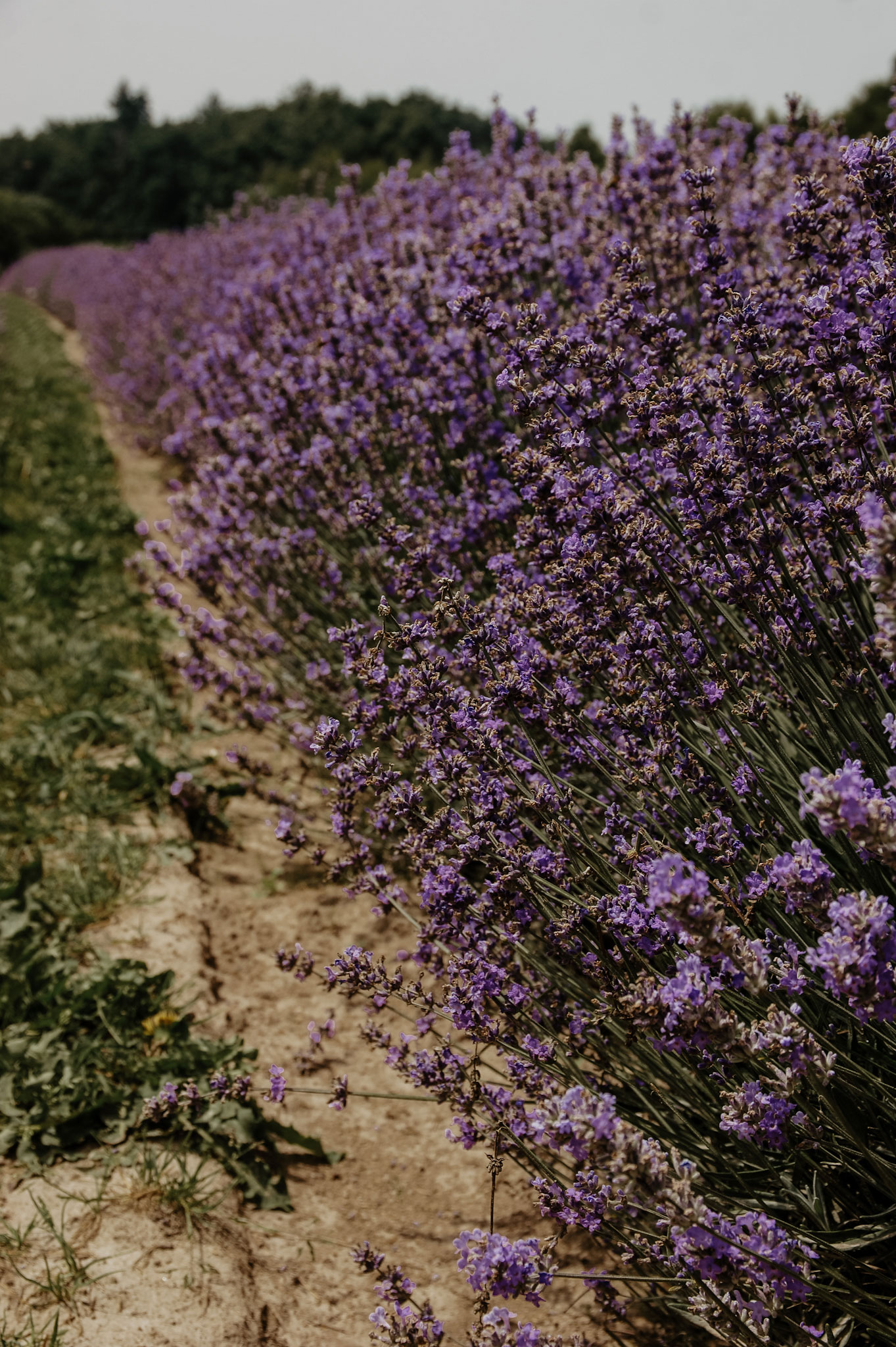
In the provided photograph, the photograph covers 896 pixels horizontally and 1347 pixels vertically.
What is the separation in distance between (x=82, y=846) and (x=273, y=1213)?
1617mm

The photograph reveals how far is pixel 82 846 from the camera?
364 centimetres

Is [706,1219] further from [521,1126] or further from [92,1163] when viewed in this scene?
[92,1163]

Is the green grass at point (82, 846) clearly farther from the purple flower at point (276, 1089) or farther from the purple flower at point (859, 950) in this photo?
the purple flower at point (859, 950)

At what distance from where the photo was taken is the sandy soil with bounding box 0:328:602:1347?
84.4 inches

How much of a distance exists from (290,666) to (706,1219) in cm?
325

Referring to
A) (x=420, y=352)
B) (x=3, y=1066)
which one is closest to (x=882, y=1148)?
(x=3, y=1066)

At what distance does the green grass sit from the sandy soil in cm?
12

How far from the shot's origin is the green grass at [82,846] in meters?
2.62

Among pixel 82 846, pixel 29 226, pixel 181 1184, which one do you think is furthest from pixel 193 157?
pixel 181 1184

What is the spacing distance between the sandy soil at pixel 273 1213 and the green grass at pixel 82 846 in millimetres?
122

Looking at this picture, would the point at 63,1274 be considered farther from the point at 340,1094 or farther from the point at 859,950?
the point at 859,950

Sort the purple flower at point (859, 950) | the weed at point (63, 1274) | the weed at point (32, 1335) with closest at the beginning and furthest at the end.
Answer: the purple flower at point (859, 950)
the weed at point (32, 1335)
the weed at point (63, 1274)

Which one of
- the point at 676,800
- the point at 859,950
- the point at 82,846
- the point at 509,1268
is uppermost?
the point at 859,950

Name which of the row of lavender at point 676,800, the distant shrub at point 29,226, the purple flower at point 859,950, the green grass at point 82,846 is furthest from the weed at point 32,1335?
the distant shrub at point 29,226
